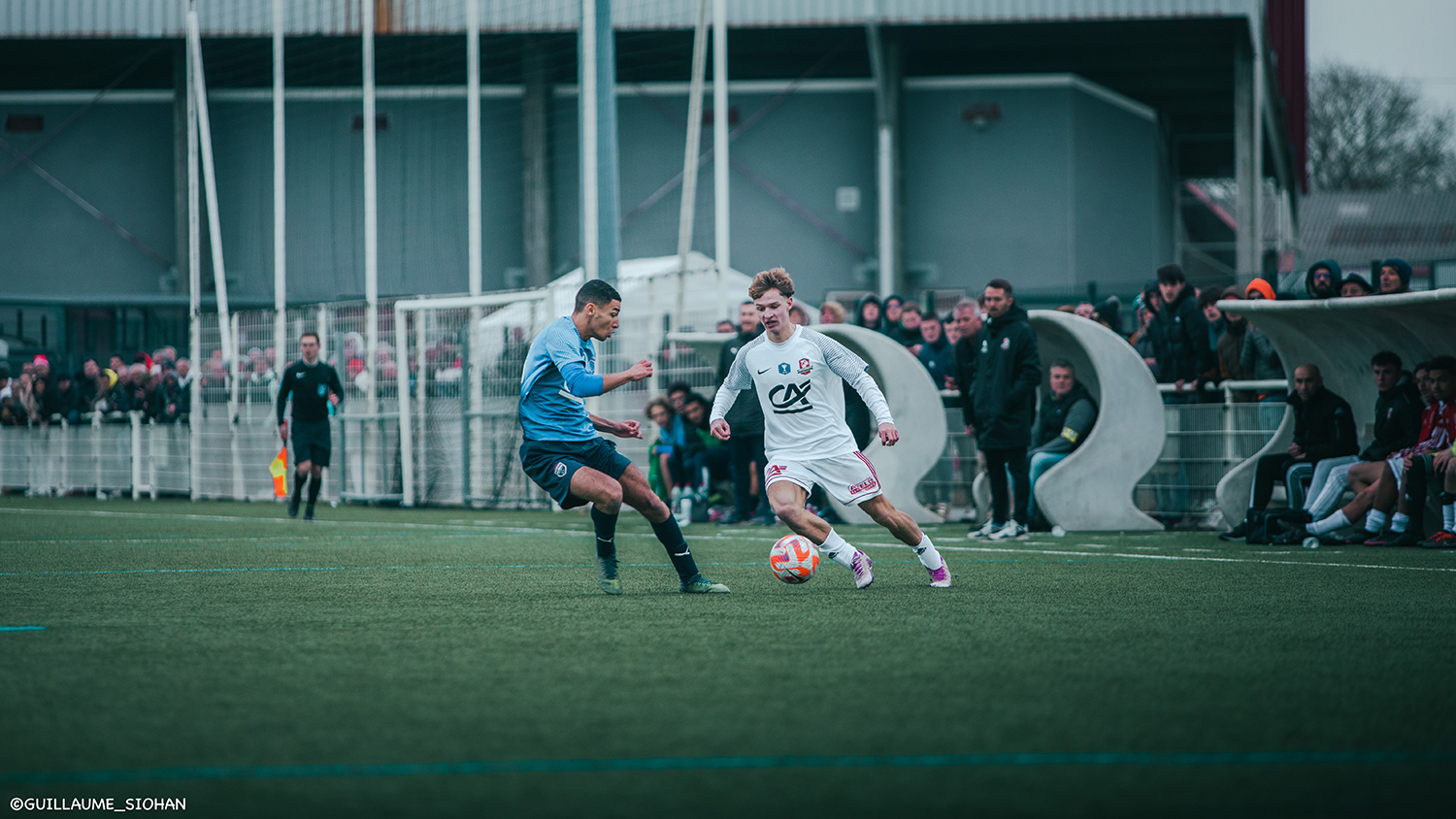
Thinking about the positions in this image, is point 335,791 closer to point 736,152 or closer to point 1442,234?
point 736,152

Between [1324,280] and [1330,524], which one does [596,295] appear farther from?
[1324,280]

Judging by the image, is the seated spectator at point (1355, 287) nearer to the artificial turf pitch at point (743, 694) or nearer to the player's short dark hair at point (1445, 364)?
the player's short dark hair at point (1445, 364)

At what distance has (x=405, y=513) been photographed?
17.5 metres

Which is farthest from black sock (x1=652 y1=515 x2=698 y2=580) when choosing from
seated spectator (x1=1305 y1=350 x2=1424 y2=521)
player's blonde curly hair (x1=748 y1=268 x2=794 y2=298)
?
seated spectator (x1=1305 y1=350 x2=1424 y2=521)

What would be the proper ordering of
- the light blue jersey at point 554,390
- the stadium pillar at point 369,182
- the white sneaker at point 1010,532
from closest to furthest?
the light blue jersey at point 554,390 < the white sneaker at point 1010,532 < the stadium pillar at point 369,182

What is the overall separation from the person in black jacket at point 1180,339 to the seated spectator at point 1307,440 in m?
1.52

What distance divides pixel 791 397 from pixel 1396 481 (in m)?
5.49

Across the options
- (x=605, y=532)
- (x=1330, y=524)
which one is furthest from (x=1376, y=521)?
(x=605, y=532)

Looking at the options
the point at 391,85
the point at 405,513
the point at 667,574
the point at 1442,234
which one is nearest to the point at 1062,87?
the point at 391,85

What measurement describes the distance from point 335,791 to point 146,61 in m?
29.0

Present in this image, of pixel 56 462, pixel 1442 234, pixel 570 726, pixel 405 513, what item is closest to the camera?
pixel 570 726

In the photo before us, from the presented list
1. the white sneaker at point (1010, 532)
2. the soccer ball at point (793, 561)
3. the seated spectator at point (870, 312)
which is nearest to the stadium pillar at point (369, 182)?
the seated spectator at point (870, 312)

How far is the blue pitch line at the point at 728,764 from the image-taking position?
358 centimetres

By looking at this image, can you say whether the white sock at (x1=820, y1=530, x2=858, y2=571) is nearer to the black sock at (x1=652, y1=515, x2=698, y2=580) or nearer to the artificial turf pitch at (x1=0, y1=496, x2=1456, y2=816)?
the artificial turf pitch at (x1=0, y1=496, x2=1456, y2=816)
